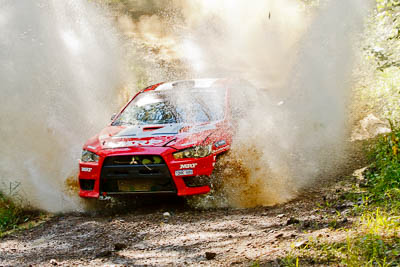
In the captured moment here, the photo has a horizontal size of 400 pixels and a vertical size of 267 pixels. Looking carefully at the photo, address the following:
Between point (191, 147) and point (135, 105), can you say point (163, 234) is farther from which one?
point (135, 105)

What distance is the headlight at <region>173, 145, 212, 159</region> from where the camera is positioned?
4.98m

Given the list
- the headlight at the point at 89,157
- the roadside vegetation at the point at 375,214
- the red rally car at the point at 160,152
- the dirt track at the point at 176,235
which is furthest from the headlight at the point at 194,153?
the roadside vegetation at the point at 375,214

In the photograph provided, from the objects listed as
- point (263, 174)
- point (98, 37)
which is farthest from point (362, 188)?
point (98, 37)

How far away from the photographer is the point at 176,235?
419 centimetres

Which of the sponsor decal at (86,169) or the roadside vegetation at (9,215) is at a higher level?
the sponsor decal at (86,169)

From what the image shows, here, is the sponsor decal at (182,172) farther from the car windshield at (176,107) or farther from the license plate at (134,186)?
the car windshield at (176,107)

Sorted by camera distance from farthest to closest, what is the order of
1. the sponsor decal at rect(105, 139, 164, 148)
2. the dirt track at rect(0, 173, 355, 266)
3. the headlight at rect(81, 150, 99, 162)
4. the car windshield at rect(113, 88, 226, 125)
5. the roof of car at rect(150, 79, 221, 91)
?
the roof of car at rect(150, 79, 221, 91) < the car windshield at rect(113, 88, 226, 125) < the headlight at rect(81, 150, 99, 162) < the sponsor decal at rect(105, 139, 164, 148) < the dirt track at rect(0, 173, 355, 266)

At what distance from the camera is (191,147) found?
5.05 metres

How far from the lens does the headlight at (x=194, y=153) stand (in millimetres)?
Answer: 4984

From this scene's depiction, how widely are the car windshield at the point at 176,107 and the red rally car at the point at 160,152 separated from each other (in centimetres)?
1

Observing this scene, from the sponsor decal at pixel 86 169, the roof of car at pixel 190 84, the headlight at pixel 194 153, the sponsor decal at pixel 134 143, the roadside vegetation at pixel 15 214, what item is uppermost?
the roof of car at pixel 190 84

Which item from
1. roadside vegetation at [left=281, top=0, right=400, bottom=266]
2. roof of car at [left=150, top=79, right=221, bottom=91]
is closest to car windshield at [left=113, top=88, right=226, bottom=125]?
A: roof of car at [left=150, top=79, right=221, bottom=91]

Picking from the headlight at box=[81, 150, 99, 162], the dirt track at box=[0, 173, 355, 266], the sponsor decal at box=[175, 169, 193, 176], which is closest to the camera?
the dirt track at box=[0, 173, 355, 266]

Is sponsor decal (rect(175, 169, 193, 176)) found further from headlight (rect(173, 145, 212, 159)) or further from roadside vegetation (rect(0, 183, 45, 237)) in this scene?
roadside vegetation (rect(0, 183, 45, 237))
